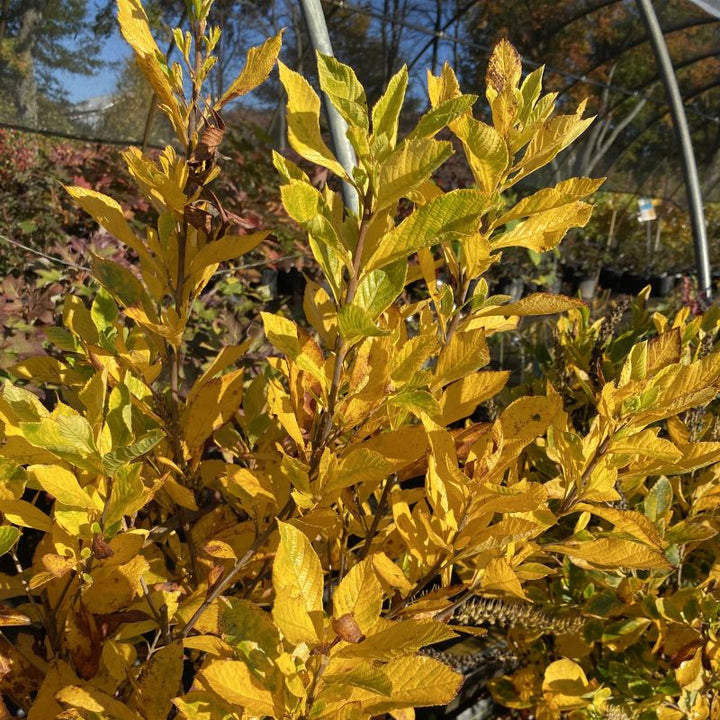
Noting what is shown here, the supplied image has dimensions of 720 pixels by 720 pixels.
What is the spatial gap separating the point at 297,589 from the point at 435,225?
1.02 ft

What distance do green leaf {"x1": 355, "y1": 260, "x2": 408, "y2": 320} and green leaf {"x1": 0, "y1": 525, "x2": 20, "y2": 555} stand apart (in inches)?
13.9

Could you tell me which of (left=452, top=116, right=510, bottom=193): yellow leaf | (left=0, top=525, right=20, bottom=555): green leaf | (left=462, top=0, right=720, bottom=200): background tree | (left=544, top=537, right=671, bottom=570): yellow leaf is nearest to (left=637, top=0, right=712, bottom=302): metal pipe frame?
(left=462, top=0, right=720, bottom=200): background tree

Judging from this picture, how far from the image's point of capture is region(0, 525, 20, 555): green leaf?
548mm

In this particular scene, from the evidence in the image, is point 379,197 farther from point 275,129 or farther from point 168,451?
point 275,129

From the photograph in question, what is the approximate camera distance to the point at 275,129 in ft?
19.6

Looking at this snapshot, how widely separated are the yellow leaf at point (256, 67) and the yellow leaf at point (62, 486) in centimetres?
37

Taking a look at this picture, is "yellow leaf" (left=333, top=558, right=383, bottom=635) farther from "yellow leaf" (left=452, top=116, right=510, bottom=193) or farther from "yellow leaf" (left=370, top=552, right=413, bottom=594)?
"yellow leaf" (left=452, top=116, right=510, bottom=193)

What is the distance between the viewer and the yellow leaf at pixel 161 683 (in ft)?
2.10

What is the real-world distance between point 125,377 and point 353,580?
1.00 ft

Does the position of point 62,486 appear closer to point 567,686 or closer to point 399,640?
point 399,640

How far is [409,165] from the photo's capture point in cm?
48

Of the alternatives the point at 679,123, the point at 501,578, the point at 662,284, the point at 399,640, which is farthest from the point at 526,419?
the point at 662,284

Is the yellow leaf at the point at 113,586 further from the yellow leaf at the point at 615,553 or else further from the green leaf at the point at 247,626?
the yellow leaf at the point at 615,553

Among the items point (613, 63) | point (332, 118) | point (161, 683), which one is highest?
point (613, 63)
